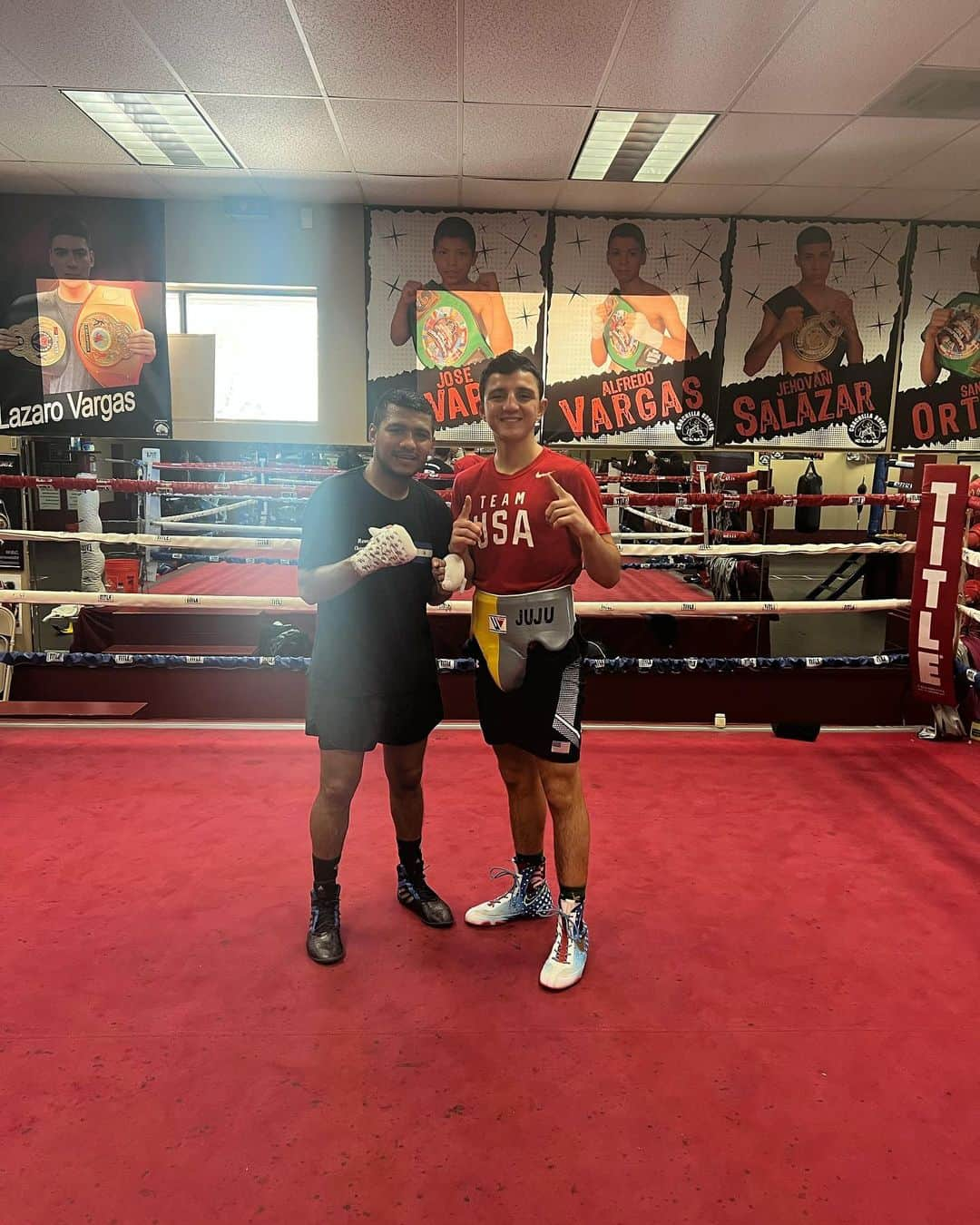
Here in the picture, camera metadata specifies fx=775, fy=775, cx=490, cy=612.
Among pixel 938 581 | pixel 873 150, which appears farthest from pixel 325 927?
pixel 873 150

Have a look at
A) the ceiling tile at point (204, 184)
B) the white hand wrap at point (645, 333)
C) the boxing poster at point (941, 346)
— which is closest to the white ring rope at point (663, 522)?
the white hand wrap at point (645, 333)

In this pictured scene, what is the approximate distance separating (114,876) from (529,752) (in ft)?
3.51

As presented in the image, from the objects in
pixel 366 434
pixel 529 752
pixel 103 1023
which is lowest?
pixel 103 1023

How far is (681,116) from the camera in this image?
3.75 m

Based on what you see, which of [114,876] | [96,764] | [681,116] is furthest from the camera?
[681,116]

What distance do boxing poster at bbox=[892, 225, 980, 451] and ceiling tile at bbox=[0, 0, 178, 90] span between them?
468 cm

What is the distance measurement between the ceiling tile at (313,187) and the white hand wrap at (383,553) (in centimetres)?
392

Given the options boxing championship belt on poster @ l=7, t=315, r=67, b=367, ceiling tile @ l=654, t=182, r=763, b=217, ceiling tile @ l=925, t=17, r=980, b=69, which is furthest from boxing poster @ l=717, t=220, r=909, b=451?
boxing championship belt on poster @ l=7, t=315, r=67, b=367

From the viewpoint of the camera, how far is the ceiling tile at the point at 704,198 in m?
4.64

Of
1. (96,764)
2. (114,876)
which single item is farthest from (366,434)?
(114,876)

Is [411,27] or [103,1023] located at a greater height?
[411,27]

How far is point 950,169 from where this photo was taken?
14.3 feet

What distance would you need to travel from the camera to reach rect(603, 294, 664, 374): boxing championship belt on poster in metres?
5.14

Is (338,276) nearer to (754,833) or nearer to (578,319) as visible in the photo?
(578,319)
